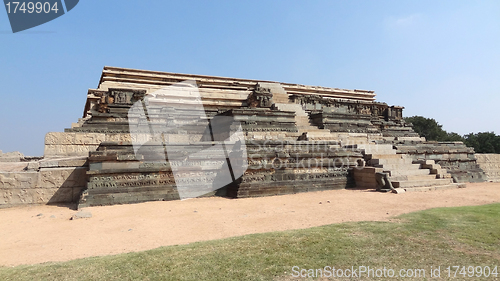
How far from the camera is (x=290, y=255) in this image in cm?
360

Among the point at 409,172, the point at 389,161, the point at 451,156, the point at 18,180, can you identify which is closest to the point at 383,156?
the point at 389,161

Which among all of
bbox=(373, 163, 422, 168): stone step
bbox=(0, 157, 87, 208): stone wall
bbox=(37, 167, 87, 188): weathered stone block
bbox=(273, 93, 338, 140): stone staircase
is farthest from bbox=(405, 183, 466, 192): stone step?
bbox=(0, 157, 87, 208): stone wall

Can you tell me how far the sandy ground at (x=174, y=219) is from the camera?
14.5ft

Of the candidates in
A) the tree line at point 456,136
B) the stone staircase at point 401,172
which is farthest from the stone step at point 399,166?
the tree line at point 456,136

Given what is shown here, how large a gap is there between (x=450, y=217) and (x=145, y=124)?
428 inches

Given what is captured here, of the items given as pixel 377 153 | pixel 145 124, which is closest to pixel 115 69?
pixel 145 124

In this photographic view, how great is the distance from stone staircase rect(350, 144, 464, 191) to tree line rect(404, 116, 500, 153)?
92.4 ft

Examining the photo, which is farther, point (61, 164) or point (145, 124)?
point (145, 124)

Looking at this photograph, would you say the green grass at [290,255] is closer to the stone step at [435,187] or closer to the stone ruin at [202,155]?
the stone ruin at [202,155]

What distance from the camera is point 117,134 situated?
11.6 metres

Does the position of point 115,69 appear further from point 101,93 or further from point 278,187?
point 278,187

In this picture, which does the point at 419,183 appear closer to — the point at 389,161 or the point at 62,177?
the point at 389,161

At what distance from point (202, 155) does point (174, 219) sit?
319 centimetres

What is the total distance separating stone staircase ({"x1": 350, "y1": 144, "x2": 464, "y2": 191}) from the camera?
31.4ft
